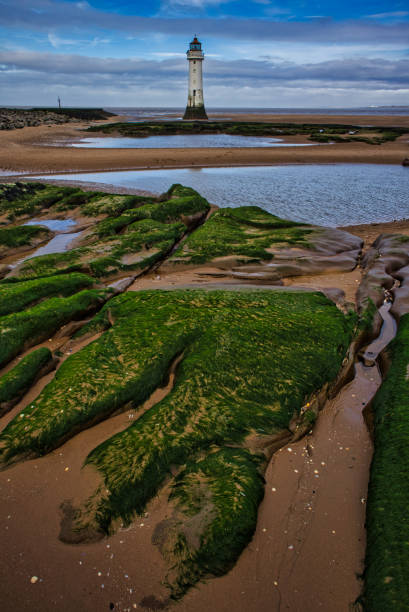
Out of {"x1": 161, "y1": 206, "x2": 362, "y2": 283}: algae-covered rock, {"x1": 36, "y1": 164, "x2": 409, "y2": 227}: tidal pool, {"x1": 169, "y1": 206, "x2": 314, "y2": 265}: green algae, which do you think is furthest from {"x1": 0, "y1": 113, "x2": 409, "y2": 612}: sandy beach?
{"x1": 36, "y1": 164, "x2": 409, "y2": 227}: tidal pool

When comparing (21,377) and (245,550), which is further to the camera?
(21,377)

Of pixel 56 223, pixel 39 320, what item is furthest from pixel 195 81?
pixel 39 320

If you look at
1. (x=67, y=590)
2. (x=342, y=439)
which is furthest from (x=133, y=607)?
(x=342, y=439)

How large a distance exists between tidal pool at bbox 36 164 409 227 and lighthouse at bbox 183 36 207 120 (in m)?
48.4

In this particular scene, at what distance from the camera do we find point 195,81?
67.6 metres

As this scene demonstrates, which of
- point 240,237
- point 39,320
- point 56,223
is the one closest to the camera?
point 39,320

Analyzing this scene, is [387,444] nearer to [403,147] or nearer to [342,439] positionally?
[342,439]

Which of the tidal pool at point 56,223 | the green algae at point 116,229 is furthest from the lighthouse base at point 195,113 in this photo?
the tidal pool at point 56,223

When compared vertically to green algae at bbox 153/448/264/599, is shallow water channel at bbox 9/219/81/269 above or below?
above

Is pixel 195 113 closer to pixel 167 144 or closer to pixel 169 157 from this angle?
pixel 167 144

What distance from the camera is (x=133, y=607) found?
2809 millimetres

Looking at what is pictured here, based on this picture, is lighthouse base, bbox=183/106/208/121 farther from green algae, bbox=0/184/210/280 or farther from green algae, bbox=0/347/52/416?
green algae, bbox=0/347/52/416

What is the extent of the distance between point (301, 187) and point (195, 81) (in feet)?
194

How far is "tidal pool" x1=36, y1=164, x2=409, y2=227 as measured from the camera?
1501cm
